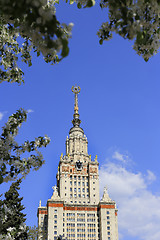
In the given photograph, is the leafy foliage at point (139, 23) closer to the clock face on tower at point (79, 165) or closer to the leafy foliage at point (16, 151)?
the leafy foliage at point (16, 151)

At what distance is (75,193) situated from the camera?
125m

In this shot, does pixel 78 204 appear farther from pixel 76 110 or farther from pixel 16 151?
pixel 16 151

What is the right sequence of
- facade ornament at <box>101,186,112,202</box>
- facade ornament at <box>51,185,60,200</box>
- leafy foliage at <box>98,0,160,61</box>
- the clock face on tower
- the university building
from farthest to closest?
the clock face on tower, facade ornament at <box>101,186,112,202</box>, facade ornament at <box>51,185,60,200</box>, the university building, leafy foliage at <box>98,0,160,61</box>

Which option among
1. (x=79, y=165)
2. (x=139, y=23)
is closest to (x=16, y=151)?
(x=139, y=23)

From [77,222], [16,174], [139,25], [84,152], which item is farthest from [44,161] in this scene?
[84,152]

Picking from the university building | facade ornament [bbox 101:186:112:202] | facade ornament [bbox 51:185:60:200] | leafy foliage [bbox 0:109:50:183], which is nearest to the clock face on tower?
the university building

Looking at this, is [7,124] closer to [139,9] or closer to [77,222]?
[139,9]

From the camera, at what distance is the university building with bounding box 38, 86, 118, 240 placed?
115438mm

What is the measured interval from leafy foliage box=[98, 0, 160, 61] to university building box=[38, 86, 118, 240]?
108 meters

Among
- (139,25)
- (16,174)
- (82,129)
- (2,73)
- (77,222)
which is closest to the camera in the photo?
(139,25)

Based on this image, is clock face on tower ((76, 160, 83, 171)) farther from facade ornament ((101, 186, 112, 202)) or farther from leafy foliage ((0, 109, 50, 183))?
leafy foliage ((0, 109, 50, 183))

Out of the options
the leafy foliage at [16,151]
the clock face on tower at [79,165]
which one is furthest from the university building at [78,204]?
the leafy foliage at [16,151]

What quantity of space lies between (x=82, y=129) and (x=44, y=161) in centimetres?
13610

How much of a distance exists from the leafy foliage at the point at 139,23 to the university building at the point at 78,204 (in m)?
108
